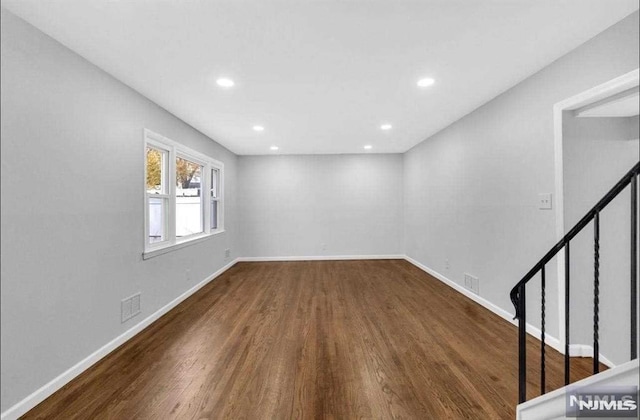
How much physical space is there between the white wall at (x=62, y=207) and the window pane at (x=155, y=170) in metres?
0.40

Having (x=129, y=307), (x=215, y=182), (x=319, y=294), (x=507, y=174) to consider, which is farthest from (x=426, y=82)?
(x=215, y=182)

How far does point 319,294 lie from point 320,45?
3.11 meters

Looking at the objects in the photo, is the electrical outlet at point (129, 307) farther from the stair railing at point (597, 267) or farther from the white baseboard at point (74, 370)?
the stair railing at point (597, 267)

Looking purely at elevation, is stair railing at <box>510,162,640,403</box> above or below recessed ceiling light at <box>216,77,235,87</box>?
below

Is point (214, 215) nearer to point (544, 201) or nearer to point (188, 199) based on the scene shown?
point (188, 199)

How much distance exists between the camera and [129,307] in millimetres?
2682

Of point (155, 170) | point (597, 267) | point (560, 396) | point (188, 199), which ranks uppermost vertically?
point (155, 170)

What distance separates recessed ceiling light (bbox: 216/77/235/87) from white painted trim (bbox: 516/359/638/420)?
315 cm

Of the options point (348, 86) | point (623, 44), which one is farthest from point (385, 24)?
point (623, 44)

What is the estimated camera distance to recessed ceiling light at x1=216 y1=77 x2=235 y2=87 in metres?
2.60

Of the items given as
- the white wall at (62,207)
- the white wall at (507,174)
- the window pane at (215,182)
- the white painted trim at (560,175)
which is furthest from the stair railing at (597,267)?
the window pane at (215,182)

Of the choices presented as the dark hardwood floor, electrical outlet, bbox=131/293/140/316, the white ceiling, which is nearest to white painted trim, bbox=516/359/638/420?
the dark hardwood floor

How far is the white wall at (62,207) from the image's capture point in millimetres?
1688

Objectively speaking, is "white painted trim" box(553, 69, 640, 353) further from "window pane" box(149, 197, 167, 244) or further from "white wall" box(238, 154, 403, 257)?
"window pane" box(149, 197, 167, 244)
